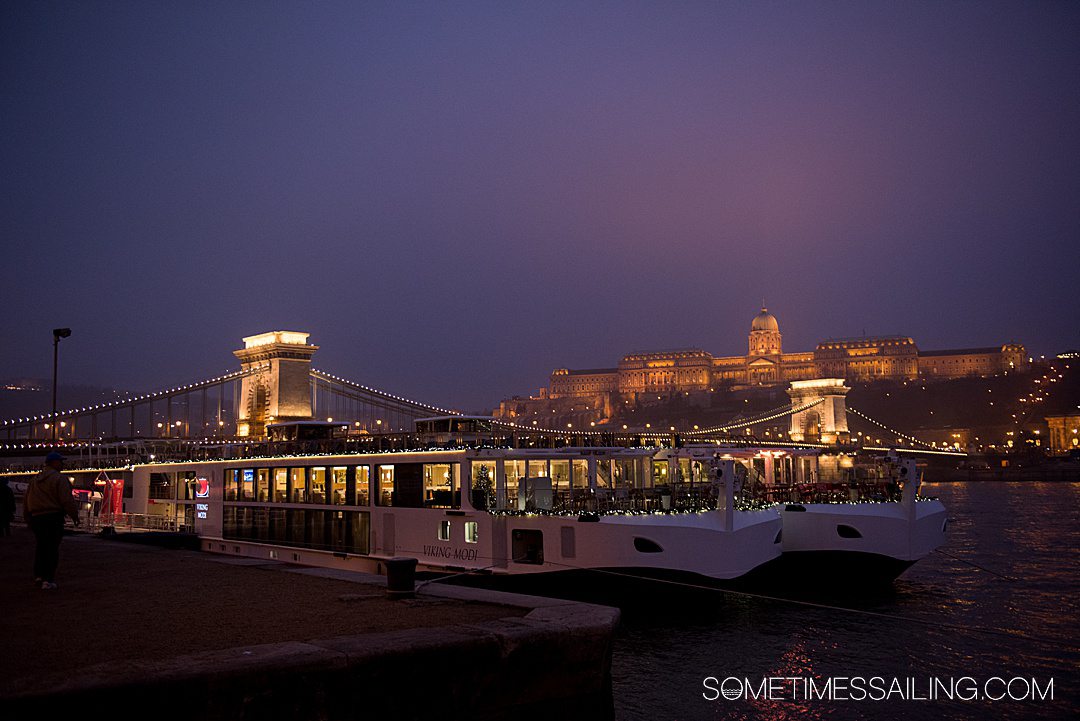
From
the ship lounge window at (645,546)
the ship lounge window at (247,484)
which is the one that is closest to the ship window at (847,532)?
the ship lounge window at (645,546)

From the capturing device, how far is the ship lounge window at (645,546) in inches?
746

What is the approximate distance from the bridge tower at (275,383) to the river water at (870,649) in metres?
35.5

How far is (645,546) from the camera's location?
19.0 m

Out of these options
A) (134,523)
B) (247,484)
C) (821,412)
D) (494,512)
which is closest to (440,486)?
(494,512)

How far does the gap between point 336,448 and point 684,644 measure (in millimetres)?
12279

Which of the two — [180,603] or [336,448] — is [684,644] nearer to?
[180,603]

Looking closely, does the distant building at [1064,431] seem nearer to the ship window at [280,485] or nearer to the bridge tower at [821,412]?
Answer: the bridge tower at [821,412]

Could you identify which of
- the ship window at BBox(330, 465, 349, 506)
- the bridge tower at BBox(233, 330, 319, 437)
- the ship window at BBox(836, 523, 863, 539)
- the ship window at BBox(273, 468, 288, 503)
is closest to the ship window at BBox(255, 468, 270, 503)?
the ship window at BBox(273, 468, 288, 503)

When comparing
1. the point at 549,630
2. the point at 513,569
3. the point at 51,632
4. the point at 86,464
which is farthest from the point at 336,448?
the point at 86,464

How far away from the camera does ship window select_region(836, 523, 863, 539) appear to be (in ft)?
78.6

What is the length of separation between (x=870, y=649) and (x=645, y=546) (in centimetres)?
486

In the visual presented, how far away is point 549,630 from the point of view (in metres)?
7.88

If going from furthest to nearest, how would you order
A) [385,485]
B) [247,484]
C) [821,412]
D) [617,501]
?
[821,412]
[247,484]
[385,485]
[617,501]

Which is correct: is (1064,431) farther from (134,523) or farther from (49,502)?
(49,502)
